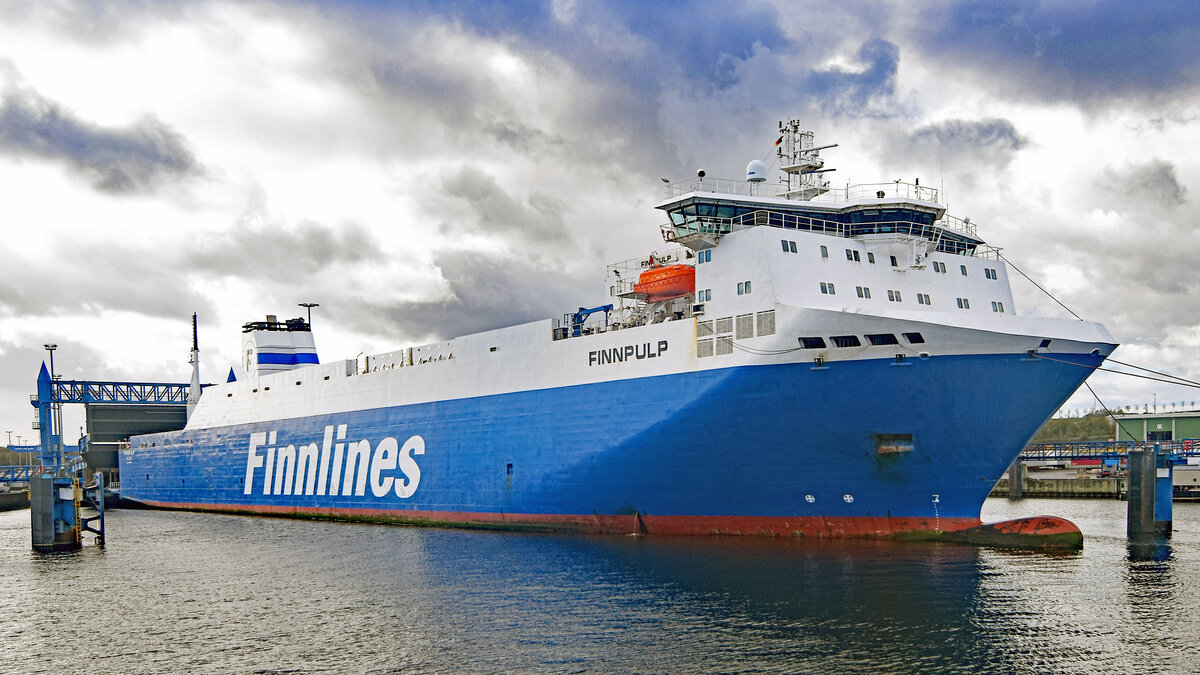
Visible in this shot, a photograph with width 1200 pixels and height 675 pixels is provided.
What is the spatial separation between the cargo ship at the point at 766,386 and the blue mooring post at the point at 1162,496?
6.88 m

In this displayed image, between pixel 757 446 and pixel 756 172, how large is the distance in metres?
9.52

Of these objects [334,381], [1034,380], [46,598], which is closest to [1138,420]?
[1034,380]

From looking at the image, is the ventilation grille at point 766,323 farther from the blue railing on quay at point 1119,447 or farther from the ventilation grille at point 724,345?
the blue railing on quay at point 1119,447

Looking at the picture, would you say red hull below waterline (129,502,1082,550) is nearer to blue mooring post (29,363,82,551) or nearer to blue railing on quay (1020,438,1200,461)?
blue railing on quay (1020,438,1200,461)

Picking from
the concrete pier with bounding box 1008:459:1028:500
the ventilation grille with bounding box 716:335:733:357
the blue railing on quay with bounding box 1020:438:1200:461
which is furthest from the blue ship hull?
the concrete pier with bounding box 1008:459:1028:500

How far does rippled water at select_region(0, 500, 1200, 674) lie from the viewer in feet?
52.3

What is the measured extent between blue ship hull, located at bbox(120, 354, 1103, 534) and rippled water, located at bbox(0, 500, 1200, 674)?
1.20 m

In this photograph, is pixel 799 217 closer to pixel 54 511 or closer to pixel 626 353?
pixel 626 353

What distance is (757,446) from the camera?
86.8 ft

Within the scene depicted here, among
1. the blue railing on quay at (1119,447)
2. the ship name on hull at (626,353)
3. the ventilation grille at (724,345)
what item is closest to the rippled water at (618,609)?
the ventilation grille at (724,345)

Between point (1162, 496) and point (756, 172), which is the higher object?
point (756, 172)

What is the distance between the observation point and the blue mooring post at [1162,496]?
3116 cm

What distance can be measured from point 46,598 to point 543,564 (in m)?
12.0

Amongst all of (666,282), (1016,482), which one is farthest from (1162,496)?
(1016,482)
